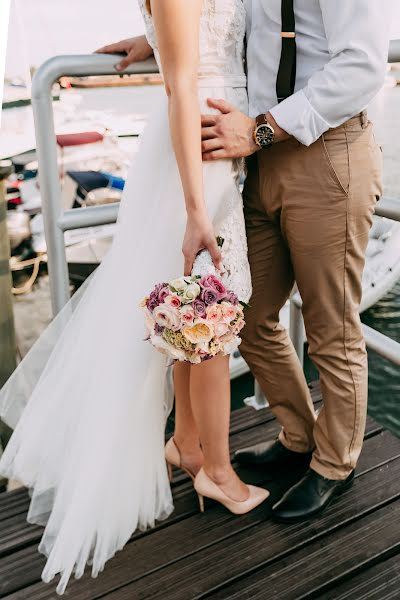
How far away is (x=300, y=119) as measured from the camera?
132 cm

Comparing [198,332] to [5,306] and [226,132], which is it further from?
[5,306]

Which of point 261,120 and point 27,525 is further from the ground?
point 261,120

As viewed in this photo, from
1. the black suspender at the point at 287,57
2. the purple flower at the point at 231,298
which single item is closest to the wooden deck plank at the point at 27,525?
the purple flower at the point at 231,298

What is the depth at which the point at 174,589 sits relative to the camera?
1425mm

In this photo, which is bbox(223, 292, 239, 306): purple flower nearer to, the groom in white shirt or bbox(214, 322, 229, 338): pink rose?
bbox(214, 322, 229, 338): pink rose

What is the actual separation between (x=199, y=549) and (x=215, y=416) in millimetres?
337

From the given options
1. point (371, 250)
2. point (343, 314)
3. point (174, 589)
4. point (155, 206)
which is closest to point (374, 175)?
point (343, 314)

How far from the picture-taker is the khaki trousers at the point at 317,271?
1.39m

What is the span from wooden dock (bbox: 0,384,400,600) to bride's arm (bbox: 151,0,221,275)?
71 centimetres

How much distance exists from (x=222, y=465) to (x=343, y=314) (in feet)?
1.70

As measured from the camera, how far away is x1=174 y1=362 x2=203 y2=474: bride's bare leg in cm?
168

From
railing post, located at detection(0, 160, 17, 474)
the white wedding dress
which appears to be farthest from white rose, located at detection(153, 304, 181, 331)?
railing post, located at detection(0, 160, 17, 474)

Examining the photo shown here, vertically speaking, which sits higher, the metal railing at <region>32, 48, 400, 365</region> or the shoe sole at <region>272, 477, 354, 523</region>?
the metal railing at <region>32, 48, 400, 365</region>

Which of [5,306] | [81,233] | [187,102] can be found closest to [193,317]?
[187,102]
